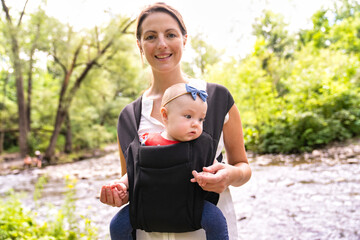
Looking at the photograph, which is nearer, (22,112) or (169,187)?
(169,187)

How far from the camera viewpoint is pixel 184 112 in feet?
3.65

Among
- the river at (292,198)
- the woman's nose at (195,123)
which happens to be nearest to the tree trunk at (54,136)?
the river at (292,198)

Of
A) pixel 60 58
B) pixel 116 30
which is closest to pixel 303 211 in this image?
pixel 116 30

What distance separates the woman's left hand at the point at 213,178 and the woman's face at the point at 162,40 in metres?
0.48

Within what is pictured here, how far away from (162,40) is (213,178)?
0.60m

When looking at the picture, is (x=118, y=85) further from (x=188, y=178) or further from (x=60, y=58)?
(x=188, y=178)

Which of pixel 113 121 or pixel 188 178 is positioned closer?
pixel 188 178

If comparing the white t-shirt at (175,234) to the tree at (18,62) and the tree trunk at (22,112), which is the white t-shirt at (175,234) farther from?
the tree trunk at (22,112)

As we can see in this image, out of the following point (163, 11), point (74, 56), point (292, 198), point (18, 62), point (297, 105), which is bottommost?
point (292, 198)

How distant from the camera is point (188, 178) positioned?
1062 millimetres

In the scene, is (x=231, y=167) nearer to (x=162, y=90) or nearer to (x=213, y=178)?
(x=213, y=178)

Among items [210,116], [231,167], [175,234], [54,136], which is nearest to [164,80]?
[210,116]

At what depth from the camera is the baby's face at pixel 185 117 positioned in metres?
1.09

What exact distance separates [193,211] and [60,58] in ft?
46.6
